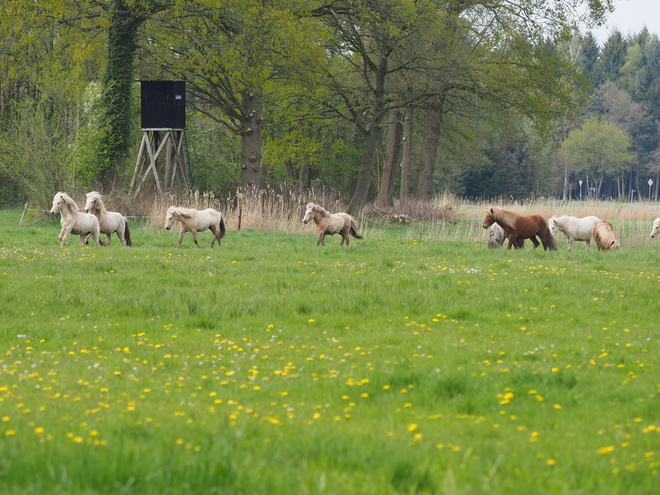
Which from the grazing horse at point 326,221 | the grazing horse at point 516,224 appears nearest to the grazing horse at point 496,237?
the grazing horse at point 516,224

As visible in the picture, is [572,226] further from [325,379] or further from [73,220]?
[325,379]

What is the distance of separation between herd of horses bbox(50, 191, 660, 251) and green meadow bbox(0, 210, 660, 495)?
4.48m

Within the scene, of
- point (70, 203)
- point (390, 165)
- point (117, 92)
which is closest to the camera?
point (70, 203)

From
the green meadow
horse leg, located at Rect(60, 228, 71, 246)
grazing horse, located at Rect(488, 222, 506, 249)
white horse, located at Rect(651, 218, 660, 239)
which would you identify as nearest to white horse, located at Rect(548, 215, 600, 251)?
grazing horse, located at Rect(488, 222, 506, 249)

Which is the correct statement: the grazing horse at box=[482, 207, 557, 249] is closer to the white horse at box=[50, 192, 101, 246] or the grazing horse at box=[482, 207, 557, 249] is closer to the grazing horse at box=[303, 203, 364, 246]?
the grazing horse at box=[303, 203, 364, 246]

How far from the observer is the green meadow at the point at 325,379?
465 centimetres

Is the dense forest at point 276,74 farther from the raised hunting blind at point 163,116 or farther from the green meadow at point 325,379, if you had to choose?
the green meadow at point 325,379

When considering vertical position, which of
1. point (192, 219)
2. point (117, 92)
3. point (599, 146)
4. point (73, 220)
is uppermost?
point (599, 146)

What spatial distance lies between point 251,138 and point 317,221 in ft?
56.3

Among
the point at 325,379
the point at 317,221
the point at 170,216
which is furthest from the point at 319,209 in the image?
the point at 325,379

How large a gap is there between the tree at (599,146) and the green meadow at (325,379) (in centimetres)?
9467

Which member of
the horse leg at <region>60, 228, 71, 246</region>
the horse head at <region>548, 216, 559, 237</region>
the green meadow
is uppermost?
the horse head at <region>548, 216, 559, 237</region>

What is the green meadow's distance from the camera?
4.65 m

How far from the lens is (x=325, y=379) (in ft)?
24.2
